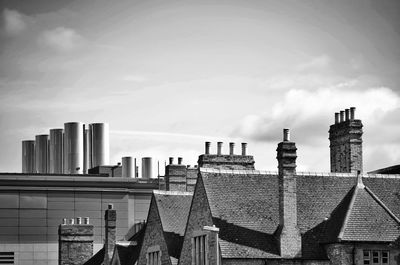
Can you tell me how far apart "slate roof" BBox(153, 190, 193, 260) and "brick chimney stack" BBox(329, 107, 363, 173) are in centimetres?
851

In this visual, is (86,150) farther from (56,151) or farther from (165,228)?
(165,228)

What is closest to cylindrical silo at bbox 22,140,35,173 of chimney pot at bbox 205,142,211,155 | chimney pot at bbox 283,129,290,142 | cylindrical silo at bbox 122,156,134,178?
cylindrical silo at bbox 122,156,134,178

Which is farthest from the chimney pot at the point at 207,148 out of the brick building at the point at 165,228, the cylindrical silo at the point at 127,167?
the cylindrical silo at the point at 127,167

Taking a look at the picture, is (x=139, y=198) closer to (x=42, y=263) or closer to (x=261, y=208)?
(x=42, y=263)

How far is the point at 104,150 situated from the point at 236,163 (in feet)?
218

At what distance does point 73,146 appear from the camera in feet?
422

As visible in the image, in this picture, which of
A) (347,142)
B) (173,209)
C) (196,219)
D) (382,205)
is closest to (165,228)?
(173,209)

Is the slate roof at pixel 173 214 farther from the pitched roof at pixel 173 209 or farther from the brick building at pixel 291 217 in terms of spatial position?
the brick building at pixel 291 217

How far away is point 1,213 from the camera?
342 ft

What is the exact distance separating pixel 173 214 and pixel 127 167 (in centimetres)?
6168

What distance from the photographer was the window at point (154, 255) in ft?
190

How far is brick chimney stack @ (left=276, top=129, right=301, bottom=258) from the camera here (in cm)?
5119

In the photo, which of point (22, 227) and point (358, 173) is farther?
point (22, 227)

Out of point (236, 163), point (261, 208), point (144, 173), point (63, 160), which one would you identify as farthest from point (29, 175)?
point (261, 208)
